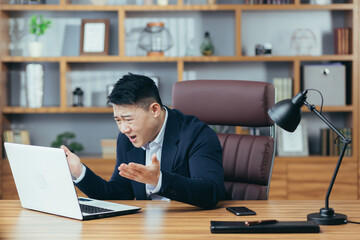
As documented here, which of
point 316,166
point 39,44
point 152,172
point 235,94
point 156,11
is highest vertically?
point 156,11

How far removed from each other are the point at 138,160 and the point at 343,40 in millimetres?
2465

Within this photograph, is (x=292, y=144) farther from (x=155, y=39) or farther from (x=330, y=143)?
(x=155, y=39)

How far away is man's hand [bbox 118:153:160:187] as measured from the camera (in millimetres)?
1478

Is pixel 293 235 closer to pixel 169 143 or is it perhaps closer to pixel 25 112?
pixel 169 143

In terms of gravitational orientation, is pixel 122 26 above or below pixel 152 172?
above

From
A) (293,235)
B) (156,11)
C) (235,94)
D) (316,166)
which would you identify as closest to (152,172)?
(293,235)

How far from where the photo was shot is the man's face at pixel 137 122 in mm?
1920

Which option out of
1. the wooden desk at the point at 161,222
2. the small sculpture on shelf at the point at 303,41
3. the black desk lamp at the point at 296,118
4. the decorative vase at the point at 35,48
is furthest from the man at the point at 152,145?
the small sculpture on shelf at the point at 303,41

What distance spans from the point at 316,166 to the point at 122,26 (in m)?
1.76

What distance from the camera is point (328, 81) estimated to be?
12.9 feet

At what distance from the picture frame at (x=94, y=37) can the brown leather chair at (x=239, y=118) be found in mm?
1850

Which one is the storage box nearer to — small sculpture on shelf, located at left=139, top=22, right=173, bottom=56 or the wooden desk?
small sculpture on shelf, located at left=139, top=22, right=173, bottom=56

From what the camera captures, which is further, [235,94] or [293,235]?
[235,94]

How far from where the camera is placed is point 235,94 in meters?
2.26
